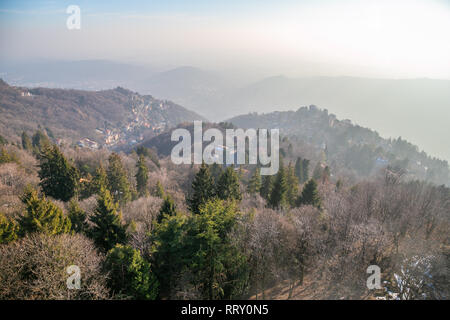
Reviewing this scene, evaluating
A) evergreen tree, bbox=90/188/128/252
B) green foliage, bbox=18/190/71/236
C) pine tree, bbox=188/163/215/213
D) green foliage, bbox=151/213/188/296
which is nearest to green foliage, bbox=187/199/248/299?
green foliage, bbox=151/213/188/296

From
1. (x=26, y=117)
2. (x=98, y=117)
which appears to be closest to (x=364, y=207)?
(x=26, y=117)

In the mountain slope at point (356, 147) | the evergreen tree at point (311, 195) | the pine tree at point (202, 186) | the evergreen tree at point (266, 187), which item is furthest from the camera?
the mountain slope at point (356, 147)

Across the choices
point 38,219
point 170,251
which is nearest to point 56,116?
point 38,219

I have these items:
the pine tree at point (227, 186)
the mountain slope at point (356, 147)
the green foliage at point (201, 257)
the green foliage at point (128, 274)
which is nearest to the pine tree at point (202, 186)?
the pine tree at point (227, 186)

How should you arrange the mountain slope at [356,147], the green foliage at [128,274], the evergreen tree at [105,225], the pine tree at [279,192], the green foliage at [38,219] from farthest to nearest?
the mountain slope at [356,147] → the pine tree at [279,192] → the evergreen tree at [105,225] → the green foliage at [38,219] → the green foliage at [128,274]

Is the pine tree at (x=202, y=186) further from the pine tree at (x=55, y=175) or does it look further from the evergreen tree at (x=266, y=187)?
the pine tree at (x=55, y=175)
